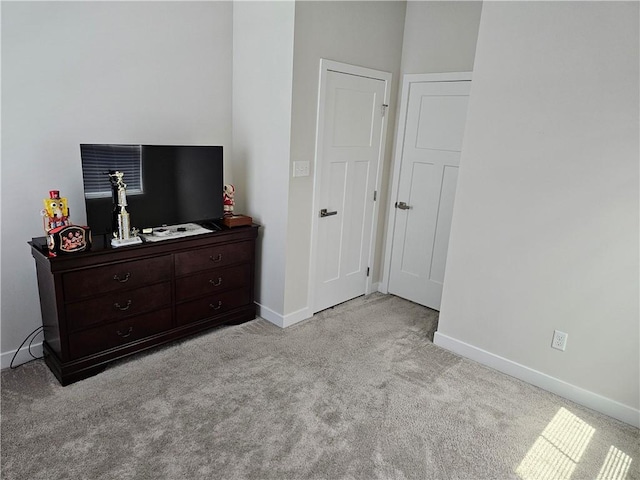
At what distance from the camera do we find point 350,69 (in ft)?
10.6

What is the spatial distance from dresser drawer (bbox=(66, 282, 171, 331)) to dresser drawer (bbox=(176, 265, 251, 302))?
0.11 metres

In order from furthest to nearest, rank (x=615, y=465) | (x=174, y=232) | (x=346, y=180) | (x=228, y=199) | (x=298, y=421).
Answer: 1. (x=346, y=180)
2. (x=228, y=199)
3. (x=174, y=232)
4. (x=298, y=421)
5. (x=615, y=465)

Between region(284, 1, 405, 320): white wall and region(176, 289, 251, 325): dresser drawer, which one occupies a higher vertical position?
region(284, 1, 405, 320): white wall

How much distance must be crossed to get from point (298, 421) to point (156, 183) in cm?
170

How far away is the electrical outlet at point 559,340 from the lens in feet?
8.44

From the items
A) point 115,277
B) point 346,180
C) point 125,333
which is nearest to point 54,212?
point 115,277

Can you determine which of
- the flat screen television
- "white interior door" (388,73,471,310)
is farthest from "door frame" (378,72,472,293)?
the flat screen television

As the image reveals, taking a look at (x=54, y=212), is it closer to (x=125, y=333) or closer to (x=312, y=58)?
(x=125, y=333)

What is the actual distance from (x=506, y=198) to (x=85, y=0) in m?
2.81

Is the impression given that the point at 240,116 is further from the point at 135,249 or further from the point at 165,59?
the point at 135,249

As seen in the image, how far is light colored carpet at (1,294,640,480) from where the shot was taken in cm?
197

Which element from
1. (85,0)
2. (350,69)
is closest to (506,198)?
(350,69)

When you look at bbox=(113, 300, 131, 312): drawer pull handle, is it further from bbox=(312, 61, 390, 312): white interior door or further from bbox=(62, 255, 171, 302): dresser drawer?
bbox=(312, 61, 390, 312): white interior door

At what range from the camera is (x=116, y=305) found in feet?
8.47
